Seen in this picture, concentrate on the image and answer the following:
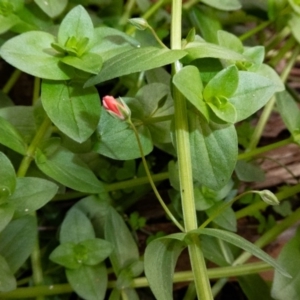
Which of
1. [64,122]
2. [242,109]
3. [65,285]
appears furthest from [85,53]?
[65,285]

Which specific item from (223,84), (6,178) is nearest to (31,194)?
(6,178)

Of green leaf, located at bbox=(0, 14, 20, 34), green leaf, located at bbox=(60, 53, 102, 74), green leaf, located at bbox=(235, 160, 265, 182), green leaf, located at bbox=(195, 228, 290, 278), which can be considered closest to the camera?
green leaf, located at bbox=(195, 228, 290, 278)

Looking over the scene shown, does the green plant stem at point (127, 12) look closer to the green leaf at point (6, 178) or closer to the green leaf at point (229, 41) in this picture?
the green leaf at point (229, 41)

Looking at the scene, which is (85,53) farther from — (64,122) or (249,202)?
(249,202)

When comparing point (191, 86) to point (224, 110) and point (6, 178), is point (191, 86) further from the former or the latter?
point (6, 178)

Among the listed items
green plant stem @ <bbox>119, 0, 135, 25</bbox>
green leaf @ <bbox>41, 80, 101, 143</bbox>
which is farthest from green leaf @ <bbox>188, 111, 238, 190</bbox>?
green plant stem @ <bbox>119, 0, 135, 25</bbox>

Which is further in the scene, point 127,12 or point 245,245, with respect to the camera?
point 127,12

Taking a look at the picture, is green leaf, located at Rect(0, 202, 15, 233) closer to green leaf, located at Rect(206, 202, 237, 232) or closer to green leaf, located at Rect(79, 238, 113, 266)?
green leaf, located at Rect(79, 238, 113, 266)

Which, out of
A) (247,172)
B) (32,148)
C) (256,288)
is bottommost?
(256,288)

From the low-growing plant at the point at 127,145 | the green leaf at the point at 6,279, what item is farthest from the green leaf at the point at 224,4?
the green leaf at the point at 6,279
